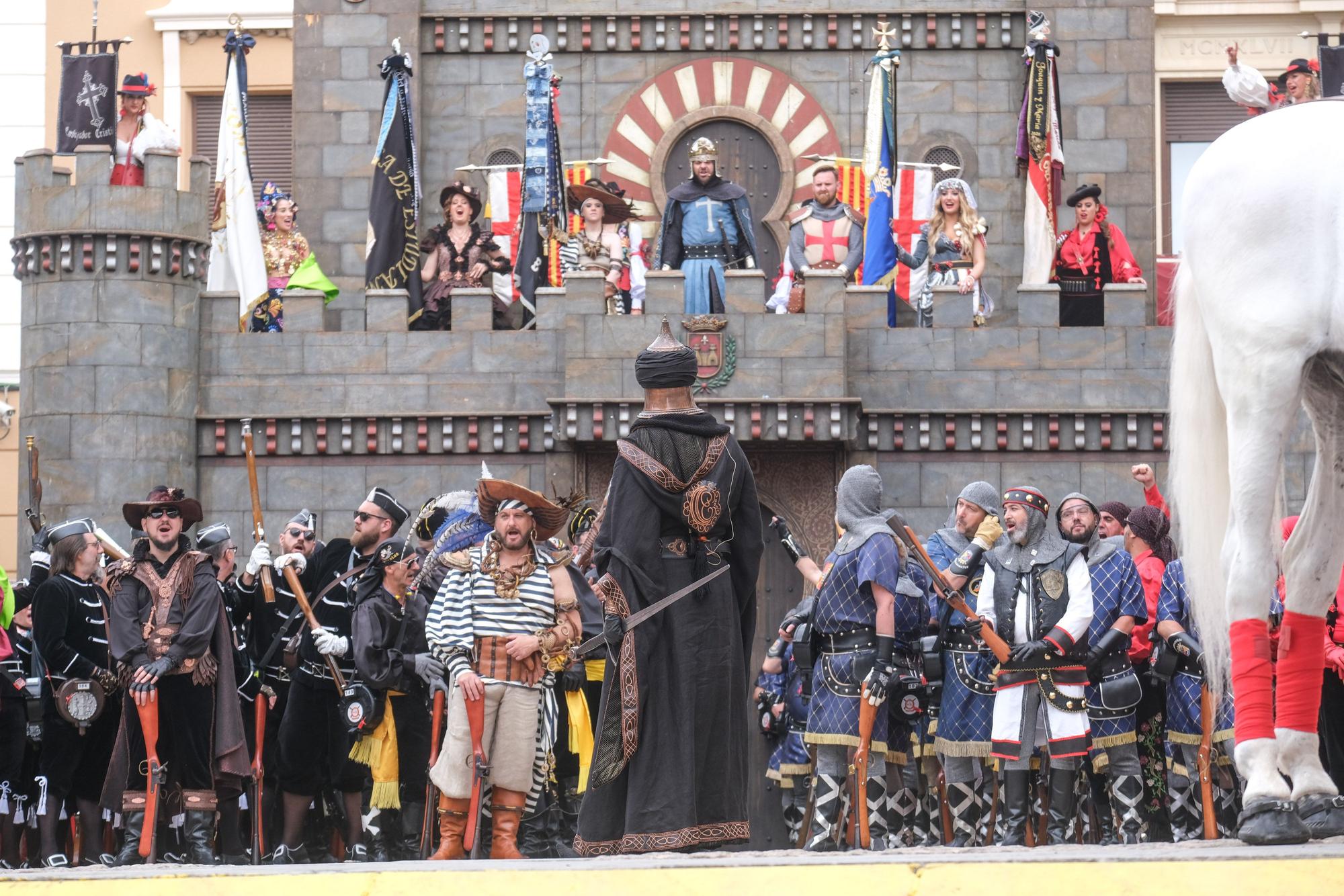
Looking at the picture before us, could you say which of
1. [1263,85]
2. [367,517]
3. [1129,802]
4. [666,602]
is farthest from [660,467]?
[1263,85]

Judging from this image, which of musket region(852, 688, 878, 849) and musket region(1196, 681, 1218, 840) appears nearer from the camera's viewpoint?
musket region(852, 688, 878, 849)

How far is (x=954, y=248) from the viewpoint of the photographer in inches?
790

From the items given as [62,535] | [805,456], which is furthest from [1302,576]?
[805,456]

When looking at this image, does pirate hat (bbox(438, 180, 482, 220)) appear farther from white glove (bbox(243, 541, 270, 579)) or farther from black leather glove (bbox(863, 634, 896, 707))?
black leather glove (bbox(863, 634, 896, 707))

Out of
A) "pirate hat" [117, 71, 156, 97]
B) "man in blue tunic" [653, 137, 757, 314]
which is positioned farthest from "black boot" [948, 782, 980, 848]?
"pirate hat" [117, 71, 156, 97]

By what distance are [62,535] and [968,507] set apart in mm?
5385

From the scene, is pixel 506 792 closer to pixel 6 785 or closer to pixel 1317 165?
pixel 6 785

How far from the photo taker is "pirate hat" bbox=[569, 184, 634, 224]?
789 inches

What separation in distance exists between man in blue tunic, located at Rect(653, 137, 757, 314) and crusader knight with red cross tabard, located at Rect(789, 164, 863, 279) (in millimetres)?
702

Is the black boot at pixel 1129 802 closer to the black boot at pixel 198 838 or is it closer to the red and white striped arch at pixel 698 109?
the black boot at pixel 198 838

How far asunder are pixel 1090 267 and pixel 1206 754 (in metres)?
8.44

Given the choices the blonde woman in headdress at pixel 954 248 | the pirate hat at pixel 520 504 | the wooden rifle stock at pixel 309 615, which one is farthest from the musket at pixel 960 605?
the blonde woman in headdress at pixel 954 248

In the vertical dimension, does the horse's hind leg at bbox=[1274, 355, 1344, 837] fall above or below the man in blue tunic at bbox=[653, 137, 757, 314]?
below

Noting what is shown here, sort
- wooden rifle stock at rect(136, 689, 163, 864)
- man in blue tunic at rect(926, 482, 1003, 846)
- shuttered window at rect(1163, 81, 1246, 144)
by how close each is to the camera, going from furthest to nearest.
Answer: shuttered window at rect(1163, 81, 1246, 144), man in blue tunic at rect(926, 482, 1003, 846), wooden rifle stock at rect(136, 689, 163, 864)
